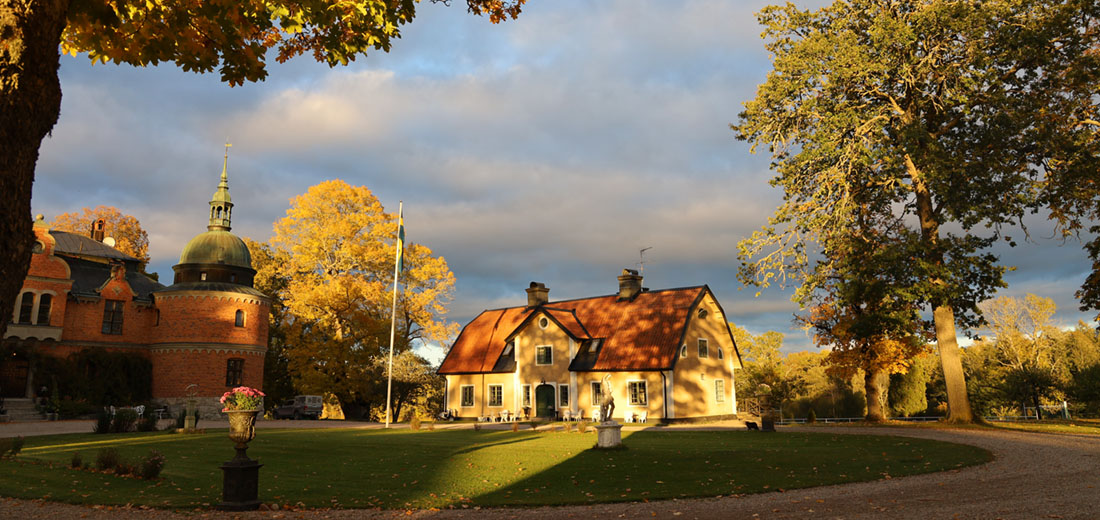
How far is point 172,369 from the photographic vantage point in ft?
124

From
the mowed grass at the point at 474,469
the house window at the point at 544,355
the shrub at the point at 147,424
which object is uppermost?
the house window at the point at 544,355

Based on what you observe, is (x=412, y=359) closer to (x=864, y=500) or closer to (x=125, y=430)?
(x=125, y=430)

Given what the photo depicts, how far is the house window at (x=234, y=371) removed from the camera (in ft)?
125

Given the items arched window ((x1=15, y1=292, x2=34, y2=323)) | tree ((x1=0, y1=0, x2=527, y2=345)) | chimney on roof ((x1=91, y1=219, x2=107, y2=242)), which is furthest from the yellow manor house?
tree ((x1=0, y1=0, x2=527, y2=345))

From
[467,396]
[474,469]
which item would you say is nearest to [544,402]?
[467,396]

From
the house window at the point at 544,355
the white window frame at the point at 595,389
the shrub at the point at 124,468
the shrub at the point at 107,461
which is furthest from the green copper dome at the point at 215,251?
the shrub at the point at 124,468

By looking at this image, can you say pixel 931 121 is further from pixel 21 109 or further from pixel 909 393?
pixel 21 109

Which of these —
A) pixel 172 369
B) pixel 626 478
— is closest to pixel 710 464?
pixel 626 478

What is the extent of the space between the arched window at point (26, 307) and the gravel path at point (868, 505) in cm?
3112

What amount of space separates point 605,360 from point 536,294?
861cm

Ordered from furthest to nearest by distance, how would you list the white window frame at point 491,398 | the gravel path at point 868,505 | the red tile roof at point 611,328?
the white window frame at point 491,398
the red tile roof at point 611,328
the gravel path at point 868,505

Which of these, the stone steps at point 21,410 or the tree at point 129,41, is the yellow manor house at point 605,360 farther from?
the tree at point 129,41

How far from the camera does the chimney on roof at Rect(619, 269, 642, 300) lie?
135 ft

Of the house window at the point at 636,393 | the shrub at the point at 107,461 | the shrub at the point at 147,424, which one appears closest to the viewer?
the shrub at the point at 107,461
